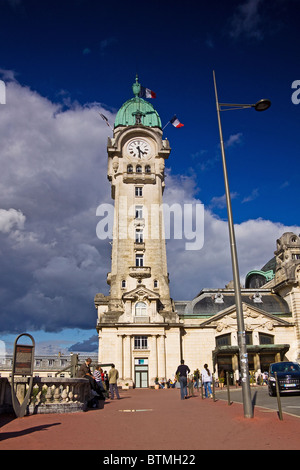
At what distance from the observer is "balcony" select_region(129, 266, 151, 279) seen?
53531 millimetres

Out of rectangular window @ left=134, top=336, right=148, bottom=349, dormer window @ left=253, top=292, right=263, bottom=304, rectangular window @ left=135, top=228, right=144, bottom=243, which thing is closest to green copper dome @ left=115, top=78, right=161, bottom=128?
rectangular window @ left=135, top=228, right=144, bottom=243

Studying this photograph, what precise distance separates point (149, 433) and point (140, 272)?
43574mm

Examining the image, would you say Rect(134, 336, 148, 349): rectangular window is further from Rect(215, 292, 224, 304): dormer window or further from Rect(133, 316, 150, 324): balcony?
Rect(215, 292, 224, 304): dormer window

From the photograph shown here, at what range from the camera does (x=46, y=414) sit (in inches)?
556

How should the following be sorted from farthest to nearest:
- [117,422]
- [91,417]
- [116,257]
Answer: [116,257] < [91,417] < [117,422]

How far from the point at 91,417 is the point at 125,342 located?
116ft

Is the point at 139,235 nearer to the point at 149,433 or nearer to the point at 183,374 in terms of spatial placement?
the point at 183,374

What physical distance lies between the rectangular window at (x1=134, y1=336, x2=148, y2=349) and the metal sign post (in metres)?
35.6

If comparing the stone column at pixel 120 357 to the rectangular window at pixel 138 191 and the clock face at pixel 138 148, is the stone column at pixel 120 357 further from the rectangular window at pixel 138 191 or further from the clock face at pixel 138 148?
the clock face at pixel 138 148

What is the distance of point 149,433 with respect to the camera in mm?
9977
